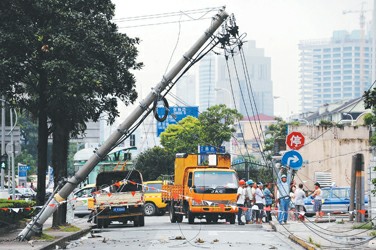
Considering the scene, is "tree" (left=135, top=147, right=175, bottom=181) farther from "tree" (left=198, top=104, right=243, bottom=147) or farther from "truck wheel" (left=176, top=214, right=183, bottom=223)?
"truck wheel" (left=176, top=214, right=183, bottom=223)

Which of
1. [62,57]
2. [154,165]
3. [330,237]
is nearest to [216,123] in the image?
[154,165]

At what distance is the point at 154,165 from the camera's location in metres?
91.2

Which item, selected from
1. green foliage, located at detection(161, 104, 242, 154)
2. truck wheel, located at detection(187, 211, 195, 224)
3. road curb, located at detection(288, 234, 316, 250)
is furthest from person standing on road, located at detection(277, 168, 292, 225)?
green foliage, located at detection(161, 104, 242, 154)

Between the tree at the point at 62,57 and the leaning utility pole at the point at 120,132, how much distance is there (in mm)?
2261

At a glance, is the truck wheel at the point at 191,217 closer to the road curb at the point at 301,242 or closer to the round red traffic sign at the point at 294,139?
the round red traffic sign at the point at 294,139

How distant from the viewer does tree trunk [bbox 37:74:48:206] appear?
31019 millimetres

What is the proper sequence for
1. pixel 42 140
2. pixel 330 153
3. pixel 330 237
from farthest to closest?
pixel 330 153 < pixel 42 140 < pixel 330 237

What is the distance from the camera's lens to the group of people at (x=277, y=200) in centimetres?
3762

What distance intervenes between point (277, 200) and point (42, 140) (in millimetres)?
12259

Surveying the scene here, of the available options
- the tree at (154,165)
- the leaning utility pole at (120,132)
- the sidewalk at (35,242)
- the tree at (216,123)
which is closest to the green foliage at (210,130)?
the tree at (216,123)

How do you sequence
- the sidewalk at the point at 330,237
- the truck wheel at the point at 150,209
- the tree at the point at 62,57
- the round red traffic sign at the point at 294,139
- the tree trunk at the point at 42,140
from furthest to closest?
the truck wheel at the point at 150,209 → the round red traffic sign at the point at 294,139 → the tree trunk at the point at 42,140 → the tree at the point at 62,57 → the sidewalk at the point at 330,237

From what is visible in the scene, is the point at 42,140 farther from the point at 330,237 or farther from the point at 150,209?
the point at 150,209

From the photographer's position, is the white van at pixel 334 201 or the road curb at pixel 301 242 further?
the white van at pixel 334 201

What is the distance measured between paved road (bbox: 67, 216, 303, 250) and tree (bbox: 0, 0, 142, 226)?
3739mm
